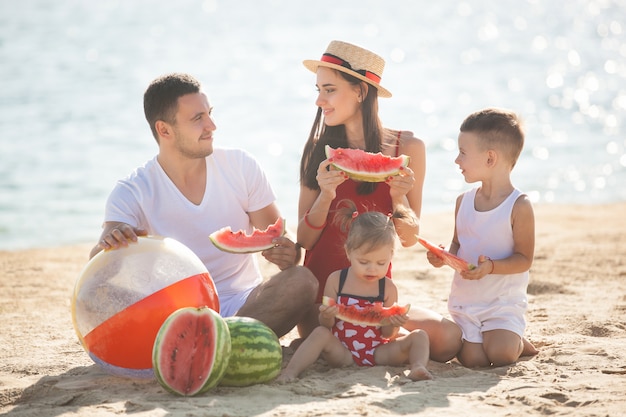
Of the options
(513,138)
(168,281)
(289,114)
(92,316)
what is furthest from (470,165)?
(289,114)

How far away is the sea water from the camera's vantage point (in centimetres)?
1500

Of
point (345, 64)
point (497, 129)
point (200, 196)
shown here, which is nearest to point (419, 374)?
point (497, 129)

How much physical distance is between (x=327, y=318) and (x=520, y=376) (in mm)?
1284

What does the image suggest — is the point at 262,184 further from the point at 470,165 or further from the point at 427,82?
the point at 427,82

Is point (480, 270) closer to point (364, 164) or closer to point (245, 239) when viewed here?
point (364, 164)

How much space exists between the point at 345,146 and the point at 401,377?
6.38 feet

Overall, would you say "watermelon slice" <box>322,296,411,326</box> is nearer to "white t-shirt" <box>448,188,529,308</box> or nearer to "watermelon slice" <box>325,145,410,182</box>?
"white t-shirt" <box>448,188,529,308</box>

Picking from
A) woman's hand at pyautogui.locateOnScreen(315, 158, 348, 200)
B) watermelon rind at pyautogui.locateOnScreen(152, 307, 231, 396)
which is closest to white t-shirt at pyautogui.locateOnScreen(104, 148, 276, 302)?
woman's hand at pyautogui.locateOnScreen(315, 158, 348, 200)

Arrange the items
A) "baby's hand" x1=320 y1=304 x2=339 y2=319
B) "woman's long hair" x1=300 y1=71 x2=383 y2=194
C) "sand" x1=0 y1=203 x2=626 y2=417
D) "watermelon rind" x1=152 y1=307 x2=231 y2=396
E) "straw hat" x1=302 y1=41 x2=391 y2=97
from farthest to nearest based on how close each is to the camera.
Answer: "woman's long hair" x1=300 y1=71 x2=383 y2=194 → "straw hat" x1=302 y1=41 x2=391 y2=97 → "baby's hand" x1=320 y1=304 x2=339 y2=319 → "watermelon rind" x1=152 y1=307 x2=231 y2=396 → "sand" x1=0 y1=203 x2=626 y2=417

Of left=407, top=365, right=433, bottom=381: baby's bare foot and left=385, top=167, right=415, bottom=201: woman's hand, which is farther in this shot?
left=385, top=167, right=415, bottom=201: woman's hand

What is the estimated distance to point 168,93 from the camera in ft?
20.0

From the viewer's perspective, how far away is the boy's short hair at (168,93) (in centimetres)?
607

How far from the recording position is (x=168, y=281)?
5.05m

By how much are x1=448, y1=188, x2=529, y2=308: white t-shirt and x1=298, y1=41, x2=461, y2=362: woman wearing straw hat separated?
1.02ft
